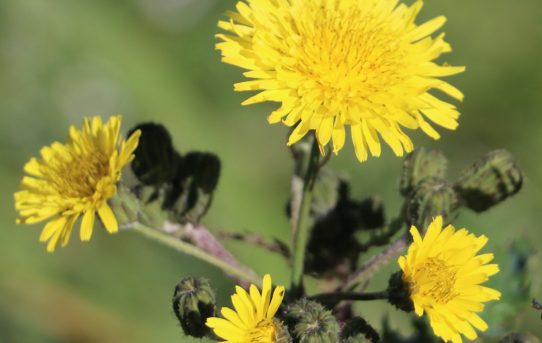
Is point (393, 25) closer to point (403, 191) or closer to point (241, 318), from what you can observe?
point (403, 191)

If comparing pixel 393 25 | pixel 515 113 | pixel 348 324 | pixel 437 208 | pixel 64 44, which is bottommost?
pixel 348 324

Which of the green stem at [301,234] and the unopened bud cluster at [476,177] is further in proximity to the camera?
the unopened bud cluster at [476,177]

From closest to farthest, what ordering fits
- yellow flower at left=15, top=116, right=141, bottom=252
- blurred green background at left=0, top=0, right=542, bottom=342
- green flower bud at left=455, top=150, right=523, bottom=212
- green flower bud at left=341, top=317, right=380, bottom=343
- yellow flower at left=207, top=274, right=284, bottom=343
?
yellow flower at left=207, top=274, right=284, bottom=343 → green flower bud at left=341, top=317, right=380, bottom=343 → yellow flower at left=15, top=116, right=141, bottom=252 → green flower bud at left=455, top=150, right=523, bottom=212 → blurred green background at left=0, top=0, right=542, bottom=342

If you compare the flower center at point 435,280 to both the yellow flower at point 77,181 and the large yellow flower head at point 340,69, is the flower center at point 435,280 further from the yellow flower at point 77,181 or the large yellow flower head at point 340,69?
the yellow flower at point 77,181

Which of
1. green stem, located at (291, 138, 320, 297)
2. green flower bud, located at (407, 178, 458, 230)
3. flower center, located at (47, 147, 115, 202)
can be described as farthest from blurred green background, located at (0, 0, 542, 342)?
green stem, located at (291, 138, 320, 297)

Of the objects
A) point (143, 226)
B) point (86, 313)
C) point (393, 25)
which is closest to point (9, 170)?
point (86, 313)

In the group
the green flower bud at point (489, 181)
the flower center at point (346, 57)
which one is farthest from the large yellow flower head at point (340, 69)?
the green flower bud at point (489, 181)

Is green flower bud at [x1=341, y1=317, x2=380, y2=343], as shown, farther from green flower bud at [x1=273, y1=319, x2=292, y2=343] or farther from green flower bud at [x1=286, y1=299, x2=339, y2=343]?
green flower bud at [x1=273, y1=319, x2=292, y2=343]

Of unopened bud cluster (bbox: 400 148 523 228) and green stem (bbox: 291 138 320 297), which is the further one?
unopened bud cluster (bbox: 400 148 523 228)
